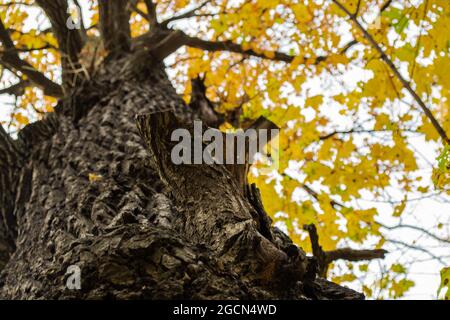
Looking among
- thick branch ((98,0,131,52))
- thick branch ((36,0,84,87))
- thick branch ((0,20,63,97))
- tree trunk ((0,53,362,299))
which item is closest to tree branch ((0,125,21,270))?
tree trunk ((0,53,362,299))

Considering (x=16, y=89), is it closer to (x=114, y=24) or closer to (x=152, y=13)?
(x=114, y=24)

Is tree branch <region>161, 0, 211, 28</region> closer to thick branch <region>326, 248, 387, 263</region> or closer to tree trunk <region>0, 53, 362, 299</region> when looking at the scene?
tree trunk <region>0, 53, 362, 299</region>

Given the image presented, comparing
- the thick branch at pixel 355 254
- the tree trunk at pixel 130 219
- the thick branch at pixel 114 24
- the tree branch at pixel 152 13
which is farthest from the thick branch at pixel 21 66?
the thick branch at pixel 355 254

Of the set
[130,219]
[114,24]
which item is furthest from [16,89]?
[130,219]

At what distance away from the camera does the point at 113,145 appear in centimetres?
262

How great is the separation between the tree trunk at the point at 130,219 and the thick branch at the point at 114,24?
3.83 feet

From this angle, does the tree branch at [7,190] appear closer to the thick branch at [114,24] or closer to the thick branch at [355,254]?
the thick branch at [114,24]

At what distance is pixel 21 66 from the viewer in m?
4.04

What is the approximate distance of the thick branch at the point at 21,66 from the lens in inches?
156

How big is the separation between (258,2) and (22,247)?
4156 millimetres

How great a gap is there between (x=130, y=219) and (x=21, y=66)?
302 centimetres

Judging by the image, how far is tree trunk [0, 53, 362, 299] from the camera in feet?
4.13
